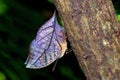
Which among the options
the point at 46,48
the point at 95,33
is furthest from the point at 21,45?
the point at 95,33

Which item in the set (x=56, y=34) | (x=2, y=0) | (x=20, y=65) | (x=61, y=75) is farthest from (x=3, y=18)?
(x=56, y=34)

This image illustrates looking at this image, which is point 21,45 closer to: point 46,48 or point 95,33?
point 46,48

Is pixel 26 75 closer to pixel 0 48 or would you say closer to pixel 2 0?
pixel 0 48

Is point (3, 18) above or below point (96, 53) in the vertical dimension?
below

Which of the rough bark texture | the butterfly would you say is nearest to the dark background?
the butterfly

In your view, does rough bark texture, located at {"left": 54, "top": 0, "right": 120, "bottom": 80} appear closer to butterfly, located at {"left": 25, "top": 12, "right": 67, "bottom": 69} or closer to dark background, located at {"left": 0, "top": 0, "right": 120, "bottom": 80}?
butterfly, located at {"left": 25, "top": 12, "right": 67, "bottom": 69}

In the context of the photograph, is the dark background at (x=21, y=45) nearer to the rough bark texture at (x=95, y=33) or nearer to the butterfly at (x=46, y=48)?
the butterfly at (x=46, y=48)
